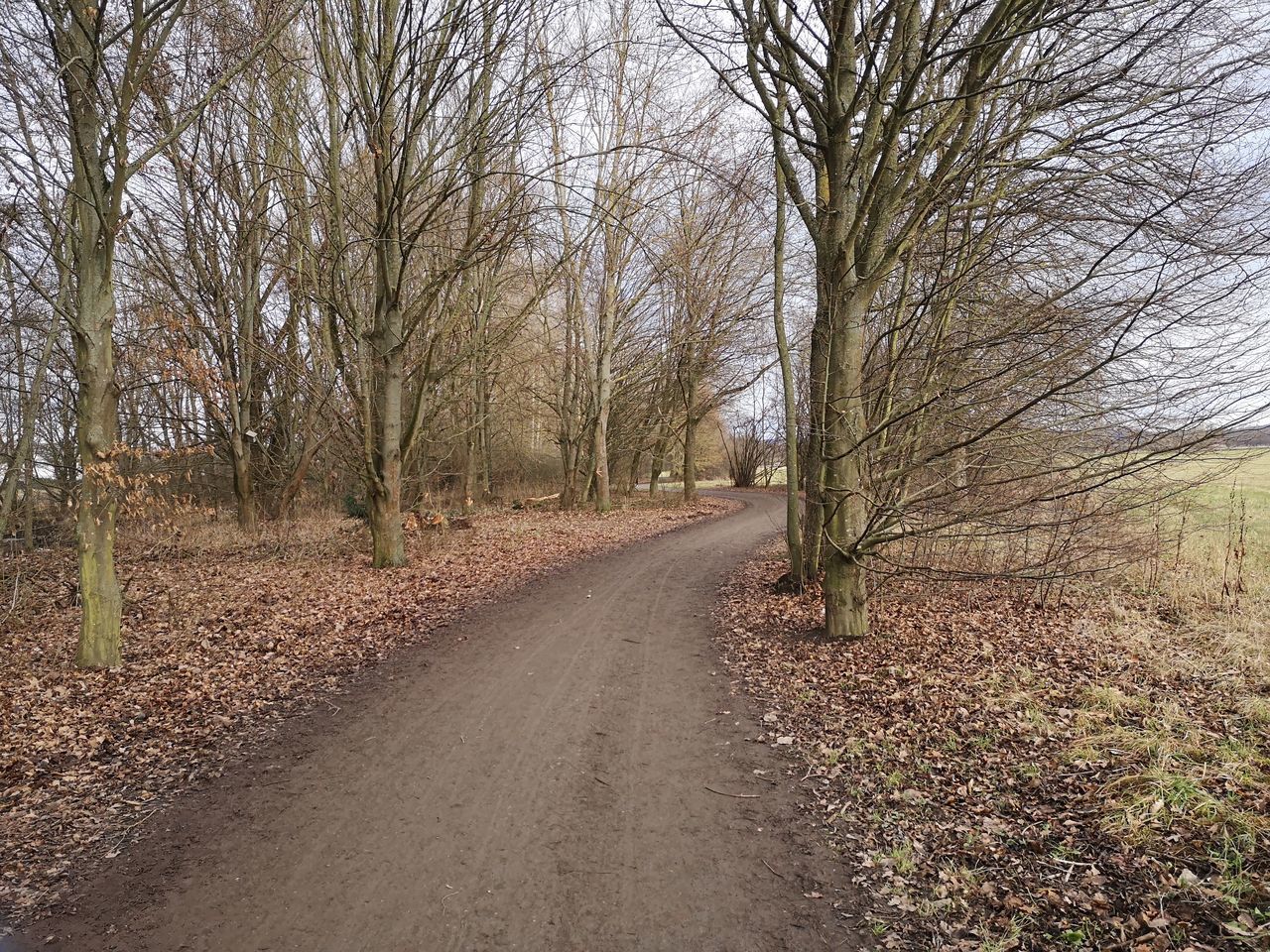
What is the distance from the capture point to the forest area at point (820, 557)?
3.47 meters

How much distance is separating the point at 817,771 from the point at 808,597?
15.4 ft

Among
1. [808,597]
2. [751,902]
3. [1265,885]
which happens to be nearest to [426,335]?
[808,597]

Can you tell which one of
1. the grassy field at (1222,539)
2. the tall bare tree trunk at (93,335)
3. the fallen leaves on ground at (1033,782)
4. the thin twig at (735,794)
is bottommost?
the thin twig at (735,794)

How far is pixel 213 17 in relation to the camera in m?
9.08

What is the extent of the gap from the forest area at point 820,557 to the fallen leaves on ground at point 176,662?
Result: 0.05 meters

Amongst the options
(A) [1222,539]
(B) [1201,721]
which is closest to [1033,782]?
(B) [1201,721]

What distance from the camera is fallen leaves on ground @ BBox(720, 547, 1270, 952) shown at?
2.96 meters

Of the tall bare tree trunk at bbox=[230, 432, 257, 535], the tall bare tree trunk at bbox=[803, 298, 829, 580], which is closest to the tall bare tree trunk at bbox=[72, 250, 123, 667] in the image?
the tall bare tree trunk at bbox=[803, 298, 829, 580]

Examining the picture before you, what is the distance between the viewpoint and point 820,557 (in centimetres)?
931

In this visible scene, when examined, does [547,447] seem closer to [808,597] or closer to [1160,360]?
[808,597]

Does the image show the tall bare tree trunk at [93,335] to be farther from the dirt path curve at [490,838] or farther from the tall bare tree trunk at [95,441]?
the dirt path curve at [490,838]

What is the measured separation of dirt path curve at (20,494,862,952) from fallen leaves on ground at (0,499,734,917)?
1.50 feet

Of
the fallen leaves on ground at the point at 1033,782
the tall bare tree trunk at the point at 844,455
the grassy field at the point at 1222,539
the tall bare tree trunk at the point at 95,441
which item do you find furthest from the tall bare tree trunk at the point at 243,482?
the grassy field at the point at 1222,539

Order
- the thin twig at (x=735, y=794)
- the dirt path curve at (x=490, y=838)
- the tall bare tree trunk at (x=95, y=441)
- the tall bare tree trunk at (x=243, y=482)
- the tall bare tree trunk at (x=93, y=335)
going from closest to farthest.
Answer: the dirt path curve at (x=490, y=838) < the thin twig at (x=735, y=794) < the tall bare tree trunk at (x=93, y=335) < the tall bare tree trunk at (x=95, y=441) < the tall bare tree trunk at (x=243, y=482)
